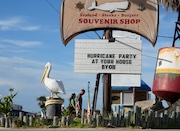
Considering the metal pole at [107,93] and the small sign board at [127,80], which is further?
the small sign board at [127,80]

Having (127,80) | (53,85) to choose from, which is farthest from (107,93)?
(127,80)

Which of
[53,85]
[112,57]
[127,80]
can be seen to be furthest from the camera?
[127,80]

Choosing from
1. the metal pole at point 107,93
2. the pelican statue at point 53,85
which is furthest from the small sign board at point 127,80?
the pelican statue at point 53,85

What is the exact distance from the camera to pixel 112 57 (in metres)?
19.7

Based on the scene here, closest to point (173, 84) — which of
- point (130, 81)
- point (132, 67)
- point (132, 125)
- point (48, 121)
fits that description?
point (132, 67)

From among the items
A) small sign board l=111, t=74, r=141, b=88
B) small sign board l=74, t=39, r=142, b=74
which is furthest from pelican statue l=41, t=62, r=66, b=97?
small sign board l=111, t=74, r=141, b=88

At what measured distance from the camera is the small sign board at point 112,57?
1969 centimetres

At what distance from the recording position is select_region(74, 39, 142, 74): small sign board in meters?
19.7

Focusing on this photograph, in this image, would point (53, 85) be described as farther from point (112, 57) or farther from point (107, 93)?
point (107, 93)

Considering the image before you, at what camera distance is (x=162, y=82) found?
78.3ft

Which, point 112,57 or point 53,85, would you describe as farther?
point 112,57

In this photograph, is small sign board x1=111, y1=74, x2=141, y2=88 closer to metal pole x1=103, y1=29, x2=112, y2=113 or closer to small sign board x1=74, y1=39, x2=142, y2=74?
metal pole x1=103, y1=29, x2=112, y2=113

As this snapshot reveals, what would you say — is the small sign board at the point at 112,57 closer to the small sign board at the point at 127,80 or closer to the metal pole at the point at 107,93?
the metal pole at the point at 107,93

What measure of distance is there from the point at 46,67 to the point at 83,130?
15.5 ft
